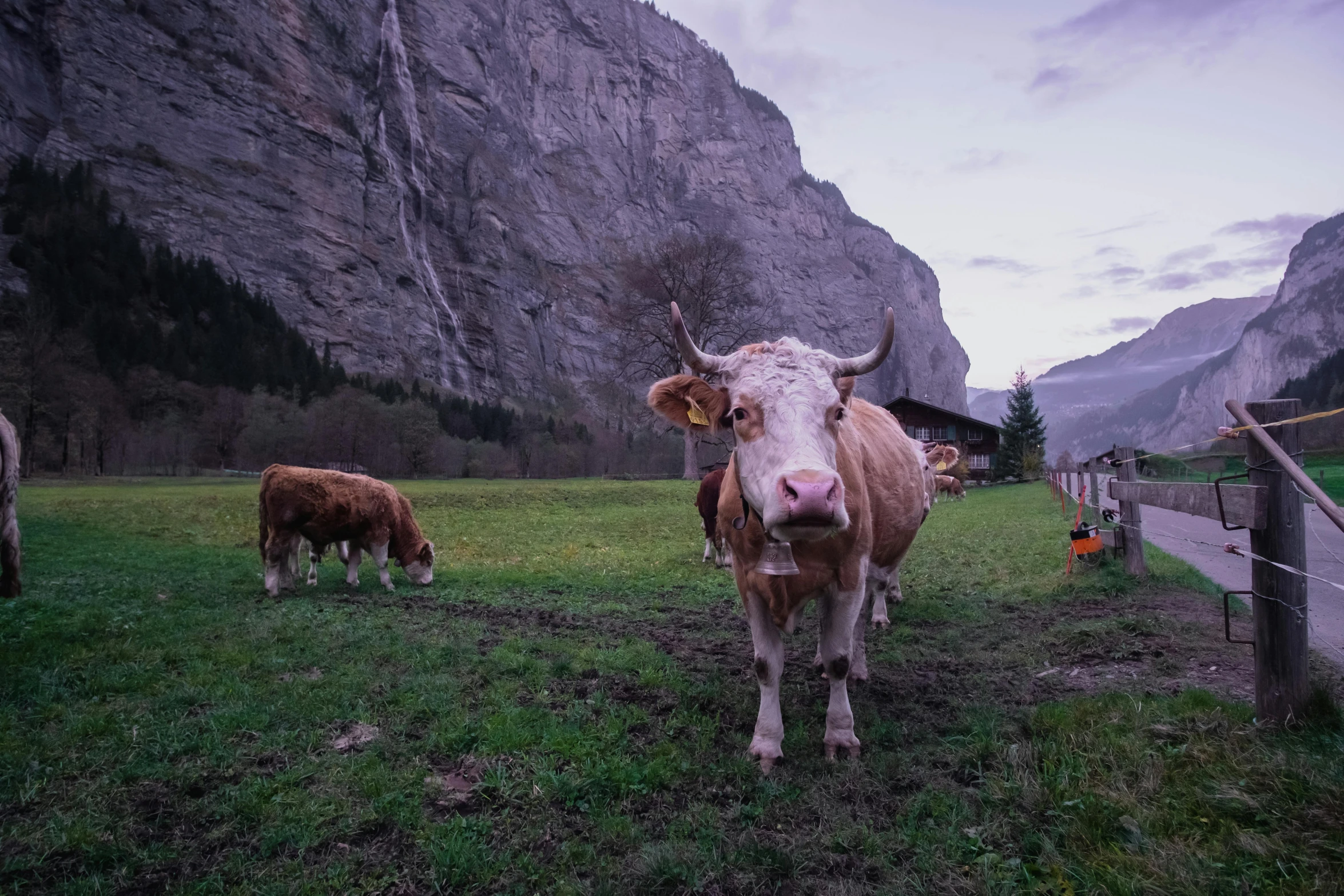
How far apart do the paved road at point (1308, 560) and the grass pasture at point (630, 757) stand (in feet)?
2.35

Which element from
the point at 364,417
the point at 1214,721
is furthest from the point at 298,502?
the point at 364,417

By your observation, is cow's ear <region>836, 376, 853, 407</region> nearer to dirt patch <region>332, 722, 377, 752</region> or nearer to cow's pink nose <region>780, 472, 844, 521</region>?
cow's pink nose <region>780, 472, 844, 521</region>

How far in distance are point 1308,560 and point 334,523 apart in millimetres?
13694

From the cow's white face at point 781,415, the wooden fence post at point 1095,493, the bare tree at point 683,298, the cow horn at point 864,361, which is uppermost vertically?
the bare tree at point 683,298

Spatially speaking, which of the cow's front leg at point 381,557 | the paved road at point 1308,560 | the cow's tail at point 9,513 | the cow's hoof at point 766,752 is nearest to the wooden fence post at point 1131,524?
the paved road at point 1308,560

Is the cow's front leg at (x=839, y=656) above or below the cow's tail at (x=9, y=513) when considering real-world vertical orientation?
below

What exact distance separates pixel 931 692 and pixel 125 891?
16.1 feet

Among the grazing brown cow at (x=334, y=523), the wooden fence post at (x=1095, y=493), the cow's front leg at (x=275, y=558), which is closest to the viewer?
the cow's front leg at (x=275, y=558)

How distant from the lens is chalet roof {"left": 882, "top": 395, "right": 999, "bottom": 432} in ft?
176

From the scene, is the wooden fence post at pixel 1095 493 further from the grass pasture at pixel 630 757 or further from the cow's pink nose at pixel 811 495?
the cow's pink nose at pixel 811 495

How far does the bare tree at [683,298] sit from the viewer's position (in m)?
35.1

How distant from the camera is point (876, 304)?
639 ft

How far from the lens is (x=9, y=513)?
20.3ft

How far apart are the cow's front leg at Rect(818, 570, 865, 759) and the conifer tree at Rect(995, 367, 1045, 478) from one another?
5406 cm
